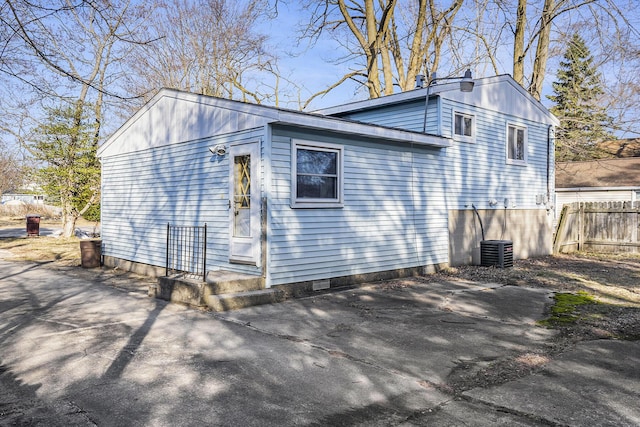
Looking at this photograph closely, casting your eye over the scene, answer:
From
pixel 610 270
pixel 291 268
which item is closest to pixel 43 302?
pixel 291 268

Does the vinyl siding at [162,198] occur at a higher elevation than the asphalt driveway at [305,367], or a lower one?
higher

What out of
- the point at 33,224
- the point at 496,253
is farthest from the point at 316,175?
the point at 33,224

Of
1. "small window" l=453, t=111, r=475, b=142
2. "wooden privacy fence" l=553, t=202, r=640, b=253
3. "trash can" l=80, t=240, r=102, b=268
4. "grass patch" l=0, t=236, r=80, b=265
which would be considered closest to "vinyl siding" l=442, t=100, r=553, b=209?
"small window" l=453, t=111, r=475, b=142

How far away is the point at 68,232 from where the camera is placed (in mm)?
21156

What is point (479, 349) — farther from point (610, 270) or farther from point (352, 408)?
point (610, 270)

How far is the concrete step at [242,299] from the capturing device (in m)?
7.41

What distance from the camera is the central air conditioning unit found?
39.2 feet

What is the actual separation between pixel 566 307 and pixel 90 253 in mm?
11046

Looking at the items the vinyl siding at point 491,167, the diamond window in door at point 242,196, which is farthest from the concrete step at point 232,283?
the vinyl siding at point 491,167

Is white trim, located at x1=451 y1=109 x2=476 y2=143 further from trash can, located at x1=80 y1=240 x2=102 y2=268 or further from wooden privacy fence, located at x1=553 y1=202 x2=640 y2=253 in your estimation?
trash can, located at x1=80 y1=240 x2=102 y2=268

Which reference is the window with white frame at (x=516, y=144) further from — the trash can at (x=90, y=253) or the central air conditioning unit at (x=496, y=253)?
the trash can at (x=90, y=253)

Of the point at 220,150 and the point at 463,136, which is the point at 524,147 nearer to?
the point at 463,136

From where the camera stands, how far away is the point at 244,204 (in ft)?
28.6

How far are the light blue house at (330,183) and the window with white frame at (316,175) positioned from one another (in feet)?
0.08
